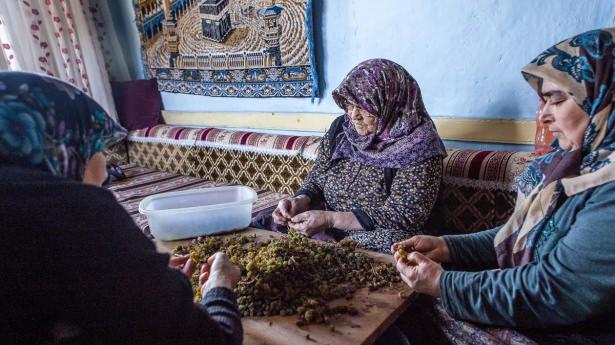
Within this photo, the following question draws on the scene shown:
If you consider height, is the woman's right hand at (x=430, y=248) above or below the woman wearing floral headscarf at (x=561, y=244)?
below

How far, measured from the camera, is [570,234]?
0.94 m

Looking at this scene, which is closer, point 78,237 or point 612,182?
point 78,237

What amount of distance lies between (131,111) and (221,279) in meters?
3.17

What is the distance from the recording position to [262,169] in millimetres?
2734

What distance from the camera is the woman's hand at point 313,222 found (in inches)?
65.1

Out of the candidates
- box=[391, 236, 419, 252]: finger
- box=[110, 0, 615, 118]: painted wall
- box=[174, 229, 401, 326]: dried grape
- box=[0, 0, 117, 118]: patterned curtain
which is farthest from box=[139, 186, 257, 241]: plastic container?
box=[0, 0, 117, 118]: patterned curtain

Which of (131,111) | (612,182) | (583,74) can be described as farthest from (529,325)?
(131,111)

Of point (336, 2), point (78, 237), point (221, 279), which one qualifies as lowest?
point (221, 279)

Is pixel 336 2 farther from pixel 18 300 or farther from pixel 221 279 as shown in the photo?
pixel 18 300

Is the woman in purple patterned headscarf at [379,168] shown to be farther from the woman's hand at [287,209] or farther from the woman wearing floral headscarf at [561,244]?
the woman wearing floral headscarf at [561,244]

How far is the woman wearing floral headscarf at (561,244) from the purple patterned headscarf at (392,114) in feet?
1.77

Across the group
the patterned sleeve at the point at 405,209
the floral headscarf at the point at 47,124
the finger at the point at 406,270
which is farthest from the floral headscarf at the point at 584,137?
the floral headscarf at the point at 47,124

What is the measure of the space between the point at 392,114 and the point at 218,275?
1.14m

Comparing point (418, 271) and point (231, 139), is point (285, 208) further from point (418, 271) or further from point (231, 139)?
point (231, 139)
